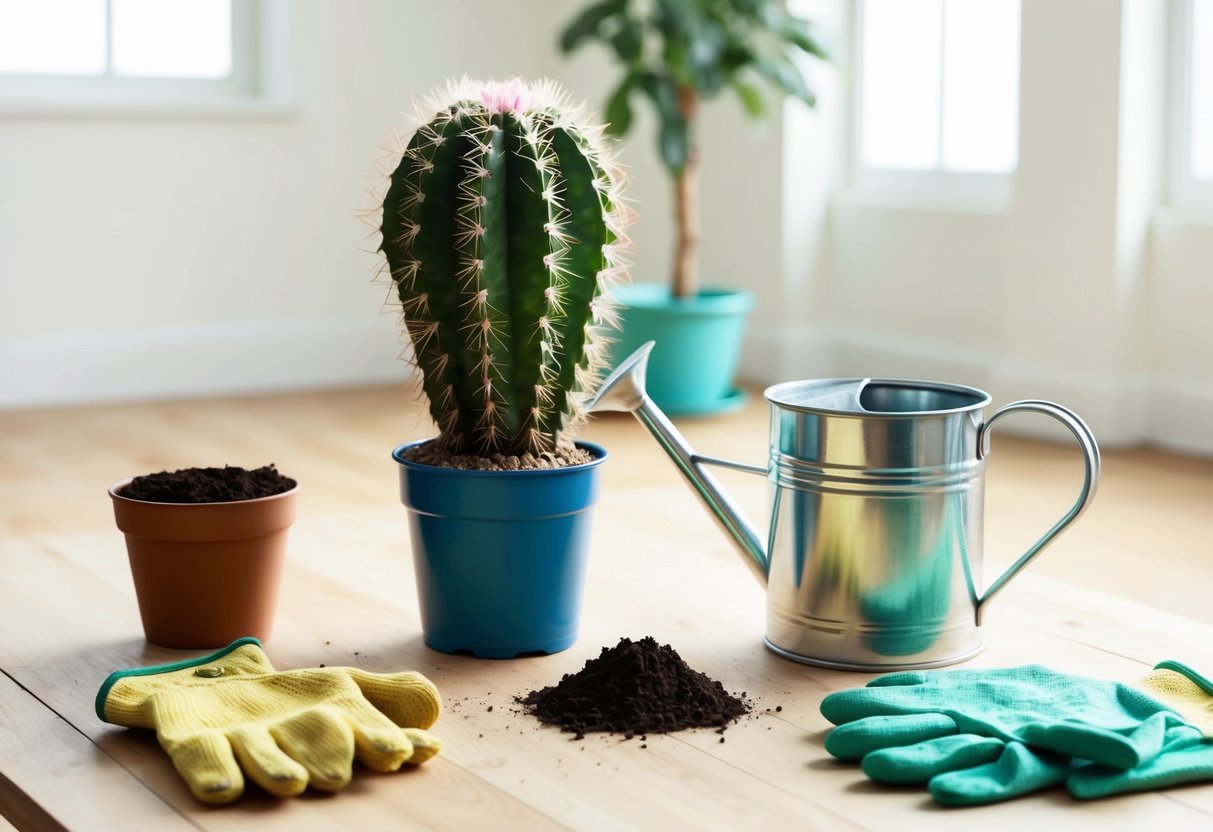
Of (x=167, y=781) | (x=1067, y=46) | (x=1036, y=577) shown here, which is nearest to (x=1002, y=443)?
(x=1067, y=46)

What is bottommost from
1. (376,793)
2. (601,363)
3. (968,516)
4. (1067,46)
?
(376,793)

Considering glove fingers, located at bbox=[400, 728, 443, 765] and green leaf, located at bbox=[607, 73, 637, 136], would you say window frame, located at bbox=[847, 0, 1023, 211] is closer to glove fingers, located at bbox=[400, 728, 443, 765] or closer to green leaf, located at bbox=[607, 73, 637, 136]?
green leaf, located at bbox=[607, 73, 637, 136]

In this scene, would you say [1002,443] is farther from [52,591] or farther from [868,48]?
[52,591]

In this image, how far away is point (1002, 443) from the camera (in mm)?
3496

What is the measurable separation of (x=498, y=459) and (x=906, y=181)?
8.62 feet

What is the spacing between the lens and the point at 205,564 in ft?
6.01

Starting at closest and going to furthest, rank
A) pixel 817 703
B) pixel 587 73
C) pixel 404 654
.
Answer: pixel 817 703, pixel 404 654, pixel 587 73

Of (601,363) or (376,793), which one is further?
(601,363)

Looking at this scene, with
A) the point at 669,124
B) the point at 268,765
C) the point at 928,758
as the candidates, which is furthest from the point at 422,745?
the point at 669,124

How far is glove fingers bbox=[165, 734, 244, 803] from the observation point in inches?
54.2

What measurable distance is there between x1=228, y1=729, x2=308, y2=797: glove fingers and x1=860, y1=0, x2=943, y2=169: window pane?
3081 millimetres

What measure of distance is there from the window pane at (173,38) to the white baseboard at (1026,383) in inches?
69.8

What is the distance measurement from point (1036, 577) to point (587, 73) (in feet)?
9.95

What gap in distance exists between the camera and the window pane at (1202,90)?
3.33 m
